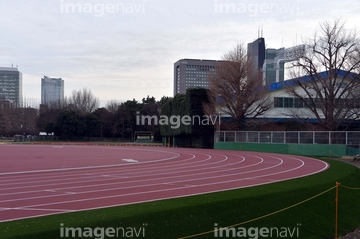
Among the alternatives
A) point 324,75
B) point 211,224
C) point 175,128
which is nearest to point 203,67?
point 175,128

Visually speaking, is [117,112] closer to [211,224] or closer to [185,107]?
[185,107]

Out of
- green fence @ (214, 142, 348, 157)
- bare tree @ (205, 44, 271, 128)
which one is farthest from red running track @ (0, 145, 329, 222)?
bare tree @ (205, 44, 271, 128)

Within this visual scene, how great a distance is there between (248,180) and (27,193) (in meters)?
9.69

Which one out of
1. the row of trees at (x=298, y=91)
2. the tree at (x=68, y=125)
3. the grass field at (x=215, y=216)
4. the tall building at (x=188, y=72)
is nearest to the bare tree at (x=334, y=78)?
the row of trees at (x=298, y=91)

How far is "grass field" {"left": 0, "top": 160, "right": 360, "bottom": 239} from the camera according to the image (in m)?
9.57

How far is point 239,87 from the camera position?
A: 5406 cm

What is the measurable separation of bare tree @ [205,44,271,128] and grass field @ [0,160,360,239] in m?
37.1

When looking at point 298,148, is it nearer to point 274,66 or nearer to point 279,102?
point 279,102

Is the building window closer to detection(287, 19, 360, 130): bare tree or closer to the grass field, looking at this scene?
detection(287, 19, 360, 130): bare tree

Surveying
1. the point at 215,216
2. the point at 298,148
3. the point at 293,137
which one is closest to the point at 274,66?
the point at 293,137

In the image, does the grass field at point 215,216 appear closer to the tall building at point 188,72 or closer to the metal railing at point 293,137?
the metal railing at point 293,137

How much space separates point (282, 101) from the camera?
60.3 meters

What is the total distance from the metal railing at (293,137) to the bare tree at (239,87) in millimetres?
3624

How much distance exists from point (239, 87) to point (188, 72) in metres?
126
